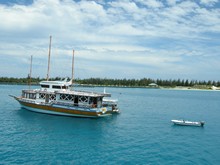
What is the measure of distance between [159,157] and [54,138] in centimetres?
1398

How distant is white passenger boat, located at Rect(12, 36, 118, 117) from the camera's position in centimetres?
4962

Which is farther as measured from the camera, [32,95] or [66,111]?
[32,95]

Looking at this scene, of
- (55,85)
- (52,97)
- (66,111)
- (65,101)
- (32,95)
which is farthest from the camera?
(32,95)

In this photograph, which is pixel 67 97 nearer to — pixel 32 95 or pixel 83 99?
pixel 83 99

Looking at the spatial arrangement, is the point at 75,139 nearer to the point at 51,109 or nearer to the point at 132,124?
the point at 132,124

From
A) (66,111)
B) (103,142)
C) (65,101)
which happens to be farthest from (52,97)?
(103,142)

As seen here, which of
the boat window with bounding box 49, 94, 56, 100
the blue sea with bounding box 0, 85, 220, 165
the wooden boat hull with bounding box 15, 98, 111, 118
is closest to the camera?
the blue sea with bounding box 0, 85, 220, 165

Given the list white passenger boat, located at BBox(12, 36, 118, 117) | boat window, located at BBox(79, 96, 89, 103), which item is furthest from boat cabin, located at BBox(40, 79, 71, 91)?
boat window, located at BBox(79, 96, 89, 103)

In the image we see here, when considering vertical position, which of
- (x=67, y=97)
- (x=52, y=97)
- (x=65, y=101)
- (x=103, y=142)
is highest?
(x=67, y=97)

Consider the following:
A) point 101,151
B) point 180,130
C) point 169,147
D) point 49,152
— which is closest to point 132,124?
point 180,130

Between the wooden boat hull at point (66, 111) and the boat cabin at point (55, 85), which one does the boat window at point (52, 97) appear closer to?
the boat cabin at point (55, 85)

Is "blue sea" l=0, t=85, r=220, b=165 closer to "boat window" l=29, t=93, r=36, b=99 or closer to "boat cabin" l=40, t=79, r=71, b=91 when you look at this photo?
"boat cabin" l=40, t=79, r=71, b=91

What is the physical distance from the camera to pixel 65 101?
5134cm

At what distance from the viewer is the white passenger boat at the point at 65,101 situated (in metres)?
49.6
